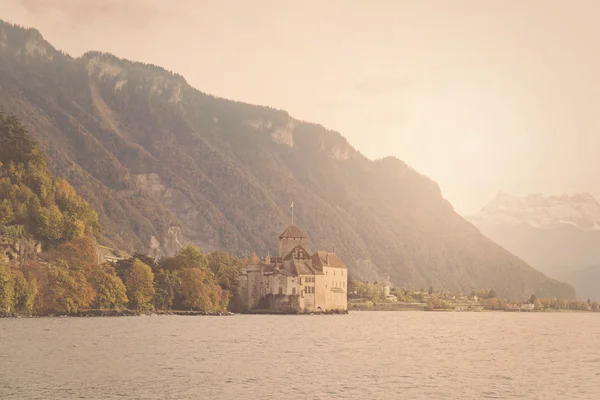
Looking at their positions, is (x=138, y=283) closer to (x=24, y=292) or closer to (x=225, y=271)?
(x=24, y=292)

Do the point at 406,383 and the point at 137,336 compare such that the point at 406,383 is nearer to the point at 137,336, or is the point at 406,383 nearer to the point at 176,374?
the point at 176,374

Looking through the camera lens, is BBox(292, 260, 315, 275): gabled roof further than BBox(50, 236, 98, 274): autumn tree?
Yes

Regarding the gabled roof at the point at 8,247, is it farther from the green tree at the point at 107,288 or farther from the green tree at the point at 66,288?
the green tree at the point at 107,288

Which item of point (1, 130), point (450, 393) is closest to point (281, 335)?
point (450, 393)

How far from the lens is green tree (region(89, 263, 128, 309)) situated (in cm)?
13850

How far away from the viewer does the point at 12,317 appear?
117 m

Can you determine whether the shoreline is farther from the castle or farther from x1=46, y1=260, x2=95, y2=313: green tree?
the castle

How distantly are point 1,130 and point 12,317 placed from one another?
5037cm

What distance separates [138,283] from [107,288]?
11.7m

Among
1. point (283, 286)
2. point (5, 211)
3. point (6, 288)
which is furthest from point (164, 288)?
point (6, 288)

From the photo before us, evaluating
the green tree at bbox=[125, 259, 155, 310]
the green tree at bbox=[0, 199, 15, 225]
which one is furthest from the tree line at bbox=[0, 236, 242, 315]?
the green tree at bbox=[0, 199, 15, 225]

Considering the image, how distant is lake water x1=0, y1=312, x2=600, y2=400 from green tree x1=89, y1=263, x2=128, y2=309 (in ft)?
86.8

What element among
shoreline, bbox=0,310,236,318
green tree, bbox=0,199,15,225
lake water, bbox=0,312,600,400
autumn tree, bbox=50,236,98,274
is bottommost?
lake water, bbox=0,312,600,400

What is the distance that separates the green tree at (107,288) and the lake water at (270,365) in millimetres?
26447
